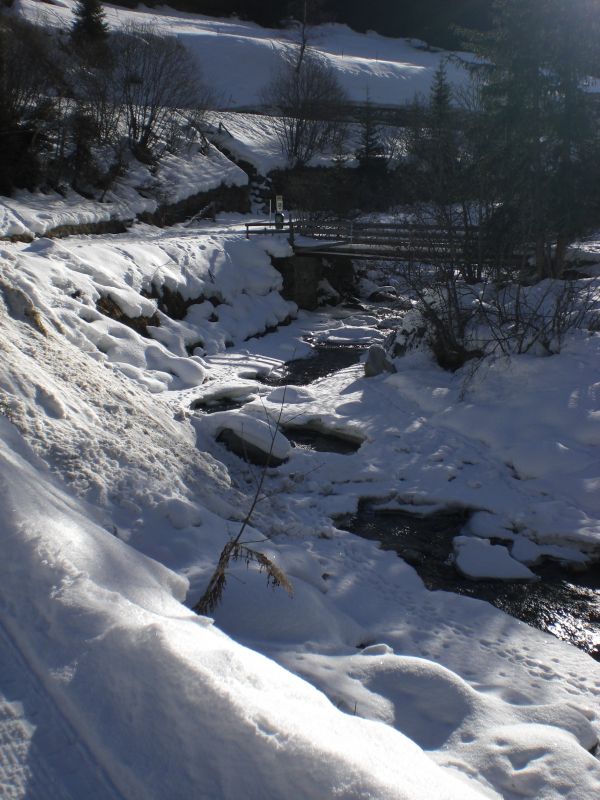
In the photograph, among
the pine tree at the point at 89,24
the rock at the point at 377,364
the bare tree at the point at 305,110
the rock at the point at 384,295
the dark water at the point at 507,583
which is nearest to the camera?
the dark water at the point at 507,583

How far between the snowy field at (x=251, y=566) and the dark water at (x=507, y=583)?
0.21 meters

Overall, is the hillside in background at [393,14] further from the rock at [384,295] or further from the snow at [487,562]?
the snow at [487,562]

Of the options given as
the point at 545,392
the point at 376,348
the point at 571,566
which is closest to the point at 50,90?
the point at 376,348

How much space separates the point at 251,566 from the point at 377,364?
27.3 ft

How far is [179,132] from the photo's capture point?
1081 inches

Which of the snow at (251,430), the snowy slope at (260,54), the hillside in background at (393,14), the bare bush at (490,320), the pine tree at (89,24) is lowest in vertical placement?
the snow at (251,430)

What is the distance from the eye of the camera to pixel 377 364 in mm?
13227

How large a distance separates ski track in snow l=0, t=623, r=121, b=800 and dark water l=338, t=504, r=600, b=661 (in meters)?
4.56

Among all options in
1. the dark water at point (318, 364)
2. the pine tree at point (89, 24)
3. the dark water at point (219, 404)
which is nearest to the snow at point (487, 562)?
the dark water at point (219, 404)

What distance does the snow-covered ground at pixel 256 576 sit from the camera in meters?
2.32

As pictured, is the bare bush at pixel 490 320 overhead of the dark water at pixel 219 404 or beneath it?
overhead

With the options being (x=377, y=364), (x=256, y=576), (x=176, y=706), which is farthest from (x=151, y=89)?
(x=176, y=706)

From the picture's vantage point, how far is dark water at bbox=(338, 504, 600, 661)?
6.05 metres

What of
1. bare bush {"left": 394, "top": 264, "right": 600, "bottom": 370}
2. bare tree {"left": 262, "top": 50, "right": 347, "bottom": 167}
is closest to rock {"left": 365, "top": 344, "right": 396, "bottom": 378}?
bare bush {"left": 394, "top": 264, "right": 600, "bottom": 370}
